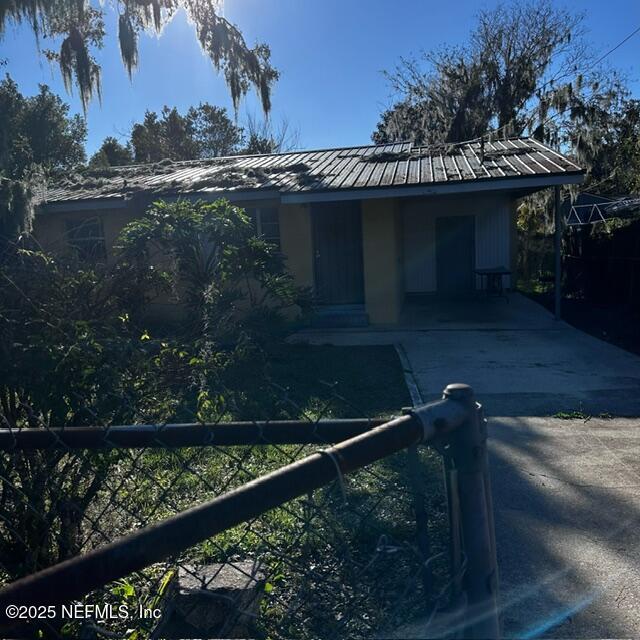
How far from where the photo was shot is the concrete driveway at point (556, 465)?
3.23m

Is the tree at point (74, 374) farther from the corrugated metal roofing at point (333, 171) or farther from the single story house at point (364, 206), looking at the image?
the corrugated metal roofing at point (333, 171)

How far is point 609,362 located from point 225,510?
9.44 m

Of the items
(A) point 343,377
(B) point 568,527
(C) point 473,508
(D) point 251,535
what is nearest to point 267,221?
(A) point 343,377

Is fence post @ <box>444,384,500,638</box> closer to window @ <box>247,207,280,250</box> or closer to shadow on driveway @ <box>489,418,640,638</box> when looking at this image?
shadow on driveway @ <box>489,418,640,638</box>

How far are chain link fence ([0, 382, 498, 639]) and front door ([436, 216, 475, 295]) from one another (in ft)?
42.6

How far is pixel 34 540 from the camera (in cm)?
312

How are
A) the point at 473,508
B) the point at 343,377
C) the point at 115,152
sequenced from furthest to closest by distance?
the point at 115,152 < the point at 343,377 < the point at 473,508

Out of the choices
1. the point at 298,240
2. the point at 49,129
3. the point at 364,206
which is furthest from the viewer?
the point at 49,129

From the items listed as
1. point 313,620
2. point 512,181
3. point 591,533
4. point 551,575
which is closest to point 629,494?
point 591,533

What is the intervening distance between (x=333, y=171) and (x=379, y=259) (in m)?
2.50

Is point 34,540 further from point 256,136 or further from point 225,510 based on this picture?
point 256,136

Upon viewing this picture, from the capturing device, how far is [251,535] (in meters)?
3.92

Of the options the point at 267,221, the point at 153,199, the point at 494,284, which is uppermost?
the point at 153,199

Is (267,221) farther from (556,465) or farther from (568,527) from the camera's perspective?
(568,527)
